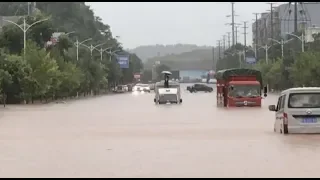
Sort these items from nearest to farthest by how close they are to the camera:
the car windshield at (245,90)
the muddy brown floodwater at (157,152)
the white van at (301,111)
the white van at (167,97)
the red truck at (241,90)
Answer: the muddy brown floodwater at (157,152), the white van at (301,111), the red truck at (241,90), the car windshield at (245,90), the white van at (167,97)

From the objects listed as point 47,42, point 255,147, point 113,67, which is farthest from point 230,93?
point 113,67

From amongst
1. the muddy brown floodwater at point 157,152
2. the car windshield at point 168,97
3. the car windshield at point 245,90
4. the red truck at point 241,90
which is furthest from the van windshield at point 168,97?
the muddy brown floodwater at point 157,152

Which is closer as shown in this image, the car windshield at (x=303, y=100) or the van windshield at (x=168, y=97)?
the car windshield at (x=303, y=100)

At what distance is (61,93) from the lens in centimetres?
7581

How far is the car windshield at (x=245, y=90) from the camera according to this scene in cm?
5050

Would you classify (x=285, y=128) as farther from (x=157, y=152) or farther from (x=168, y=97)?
(x=168, y=97)

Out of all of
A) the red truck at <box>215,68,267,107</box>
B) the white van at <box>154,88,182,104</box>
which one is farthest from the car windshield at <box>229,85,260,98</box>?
the white van at <box>154,88,182,104</box>

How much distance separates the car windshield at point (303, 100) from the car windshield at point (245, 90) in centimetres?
2711

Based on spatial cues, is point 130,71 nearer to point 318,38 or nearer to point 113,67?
point 113,67

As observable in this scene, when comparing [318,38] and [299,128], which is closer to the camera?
[299,128]

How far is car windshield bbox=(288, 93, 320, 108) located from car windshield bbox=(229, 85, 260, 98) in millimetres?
27112

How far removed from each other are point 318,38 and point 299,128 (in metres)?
85.7

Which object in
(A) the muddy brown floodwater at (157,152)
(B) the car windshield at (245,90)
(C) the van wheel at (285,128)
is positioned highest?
(B) the car windshield at (245,90)

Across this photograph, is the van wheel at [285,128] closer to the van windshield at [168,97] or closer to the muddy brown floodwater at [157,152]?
the muddy brown floodwater at [157,152]
